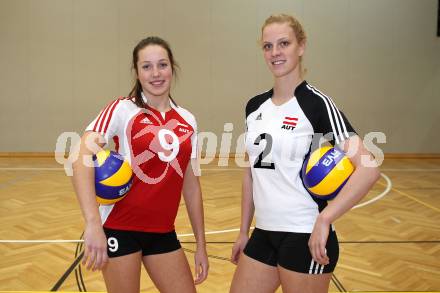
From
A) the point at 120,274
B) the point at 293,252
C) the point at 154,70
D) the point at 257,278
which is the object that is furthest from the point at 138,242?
the point at 154,70

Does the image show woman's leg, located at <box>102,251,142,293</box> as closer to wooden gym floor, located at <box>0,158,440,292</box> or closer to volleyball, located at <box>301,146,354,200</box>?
volleyball, located at <box>301,146,354,200</box>

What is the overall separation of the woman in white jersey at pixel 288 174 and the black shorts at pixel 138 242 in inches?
16.1

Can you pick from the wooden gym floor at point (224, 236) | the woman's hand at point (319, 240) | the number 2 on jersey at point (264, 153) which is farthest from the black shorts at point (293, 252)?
the wooden gym floor at point (224, 236)

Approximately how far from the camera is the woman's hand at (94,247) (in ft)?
5.78

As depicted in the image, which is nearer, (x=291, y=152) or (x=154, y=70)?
(x=291, y=152)

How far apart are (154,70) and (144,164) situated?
Answer: 1.67 ft

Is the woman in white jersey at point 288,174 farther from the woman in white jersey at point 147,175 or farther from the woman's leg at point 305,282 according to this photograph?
the woman in white jersey at point 147,175

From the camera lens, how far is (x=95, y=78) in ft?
36.5

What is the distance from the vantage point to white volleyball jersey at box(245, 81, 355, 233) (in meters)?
1.92

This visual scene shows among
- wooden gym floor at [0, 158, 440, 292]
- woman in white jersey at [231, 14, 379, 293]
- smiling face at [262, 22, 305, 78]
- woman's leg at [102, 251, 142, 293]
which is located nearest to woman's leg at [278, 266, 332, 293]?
woman in white jersey at [231, 14, 379, 293]

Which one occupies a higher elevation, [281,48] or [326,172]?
[281,48]

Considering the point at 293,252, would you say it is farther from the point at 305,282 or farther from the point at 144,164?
the point at 144,164

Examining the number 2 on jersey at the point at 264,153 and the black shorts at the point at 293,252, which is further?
the number 2 on jersey at the point at 264,153

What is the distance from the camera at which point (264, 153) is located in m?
2.07
